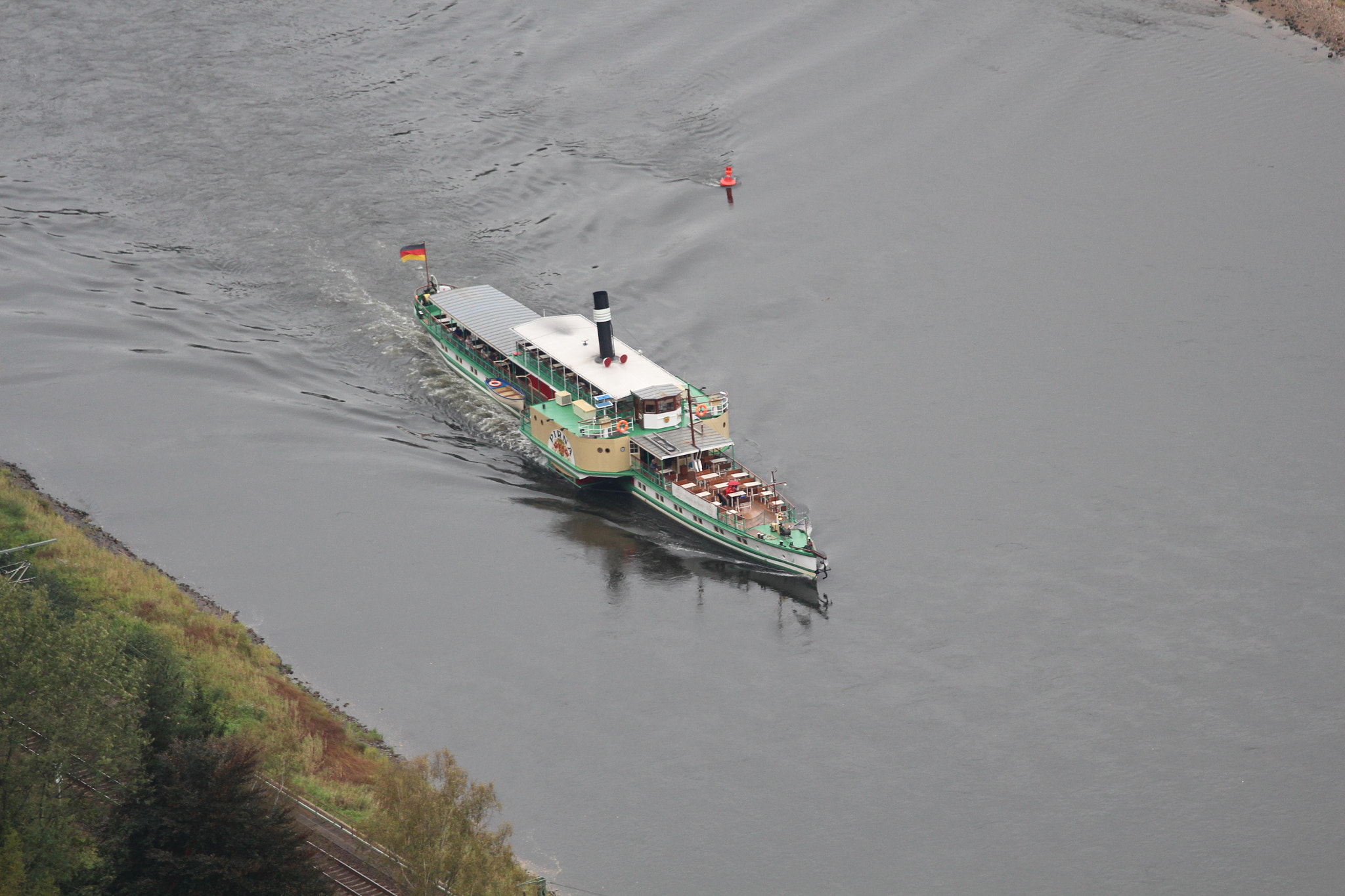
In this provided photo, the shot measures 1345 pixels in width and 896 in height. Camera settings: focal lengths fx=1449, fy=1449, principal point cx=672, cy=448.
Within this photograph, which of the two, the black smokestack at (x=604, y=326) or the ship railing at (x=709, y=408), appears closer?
the ship railing at (x=709, y=408)

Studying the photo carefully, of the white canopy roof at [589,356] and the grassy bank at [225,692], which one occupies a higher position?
the white canopy roof at [589,356]

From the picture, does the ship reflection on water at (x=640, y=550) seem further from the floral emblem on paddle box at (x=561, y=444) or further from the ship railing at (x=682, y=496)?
the floral emblem on paddle box at (x=561, y=444)

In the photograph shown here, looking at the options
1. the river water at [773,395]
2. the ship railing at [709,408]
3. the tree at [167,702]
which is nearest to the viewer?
the tree at [167,702]

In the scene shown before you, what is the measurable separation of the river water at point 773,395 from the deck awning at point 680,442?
328 cm

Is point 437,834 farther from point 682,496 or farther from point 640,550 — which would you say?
point 682,496

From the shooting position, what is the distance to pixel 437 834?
4025cm

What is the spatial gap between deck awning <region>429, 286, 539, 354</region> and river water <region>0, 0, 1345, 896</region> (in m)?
3.65

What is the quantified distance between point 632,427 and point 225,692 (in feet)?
84.3

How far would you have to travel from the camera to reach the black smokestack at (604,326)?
2840 inches

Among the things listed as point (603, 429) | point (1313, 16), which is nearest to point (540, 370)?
point (603, 429)

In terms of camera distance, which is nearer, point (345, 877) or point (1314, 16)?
point (345, 877)

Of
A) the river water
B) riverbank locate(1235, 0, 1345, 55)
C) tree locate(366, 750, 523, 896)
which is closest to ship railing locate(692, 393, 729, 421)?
the river water

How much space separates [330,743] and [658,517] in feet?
73.2

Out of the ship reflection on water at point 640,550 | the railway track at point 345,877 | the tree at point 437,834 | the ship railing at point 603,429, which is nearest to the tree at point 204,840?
the tree at point 437,834
